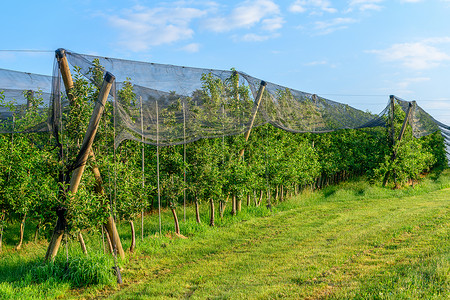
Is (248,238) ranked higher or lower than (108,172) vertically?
lower

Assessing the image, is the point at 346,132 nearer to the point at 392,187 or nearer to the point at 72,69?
the point at 392,187

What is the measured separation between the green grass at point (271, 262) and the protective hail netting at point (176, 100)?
2.41 m

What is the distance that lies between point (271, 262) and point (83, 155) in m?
3.75

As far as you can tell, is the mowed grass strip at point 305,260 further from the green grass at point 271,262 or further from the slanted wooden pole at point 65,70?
the slanted wooden pole at point 65,70

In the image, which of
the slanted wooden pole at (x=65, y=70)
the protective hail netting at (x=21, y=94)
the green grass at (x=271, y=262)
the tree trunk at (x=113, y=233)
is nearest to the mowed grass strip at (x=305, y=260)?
the green grass at (x=271, y=262)

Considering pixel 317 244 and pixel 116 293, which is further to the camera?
pixel 317 244

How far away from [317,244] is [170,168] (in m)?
4.03

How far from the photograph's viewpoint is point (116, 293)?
219 inches

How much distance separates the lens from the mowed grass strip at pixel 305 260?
195 inches

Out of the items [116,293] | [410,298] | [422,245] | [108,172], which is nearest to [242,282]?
[116,293]

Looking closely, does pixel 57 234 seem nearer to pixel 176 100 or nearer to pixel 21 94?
pixel 176 100

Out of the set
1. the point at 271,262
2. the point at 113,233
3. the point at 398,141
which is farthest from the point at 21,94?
the point at 398,141

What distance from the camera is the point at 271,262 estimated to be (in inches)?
262

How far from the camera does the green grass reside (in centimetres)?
505
